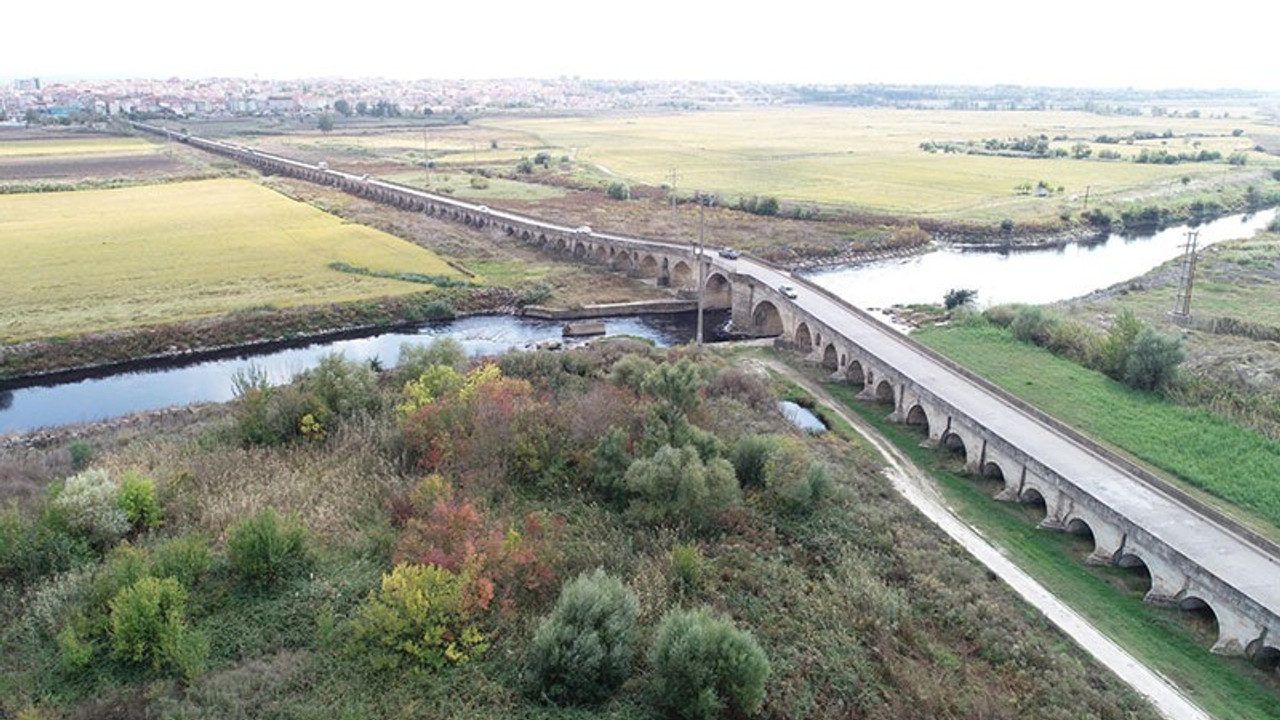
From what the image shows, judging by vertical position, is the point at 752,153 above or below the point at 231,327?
above

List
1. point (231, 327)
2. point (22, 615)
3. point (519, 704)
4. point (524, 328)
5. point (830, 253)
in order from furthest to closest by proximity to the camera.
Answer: point (830, 253) < point (524, 328) < point (231, 327) < point (22, 615) < point (519, 704)

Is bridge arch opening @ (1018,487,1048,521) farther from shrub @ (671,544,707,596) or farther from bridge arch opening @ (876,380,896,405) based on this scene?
shrub @ (671,544,707,596)

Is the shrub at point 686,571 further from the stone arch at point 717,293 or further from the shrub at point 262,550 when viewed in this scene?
the stone arch at point 717,293

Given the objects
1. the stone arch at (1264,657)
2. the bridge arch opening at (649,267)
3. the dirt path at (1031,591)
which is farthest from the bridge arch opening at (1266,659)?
the bridge arch opening at (649,267)

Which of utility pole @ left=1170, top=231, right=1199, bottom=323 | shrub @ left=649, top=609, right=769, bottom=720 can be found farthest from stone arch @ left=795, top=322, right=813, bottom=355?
shrub @ left=649, top=609, right=769, bottom=720

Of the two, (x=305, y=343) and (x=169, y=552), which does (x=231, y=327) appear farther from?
(x=169, y=552)

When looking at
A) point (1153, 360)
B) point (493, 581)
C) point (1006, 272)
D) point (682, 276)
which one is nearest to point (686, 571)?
point (493, 581)

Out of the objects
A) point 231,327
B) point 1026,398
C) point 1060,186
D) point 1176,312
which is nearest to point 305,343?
point 231,327
